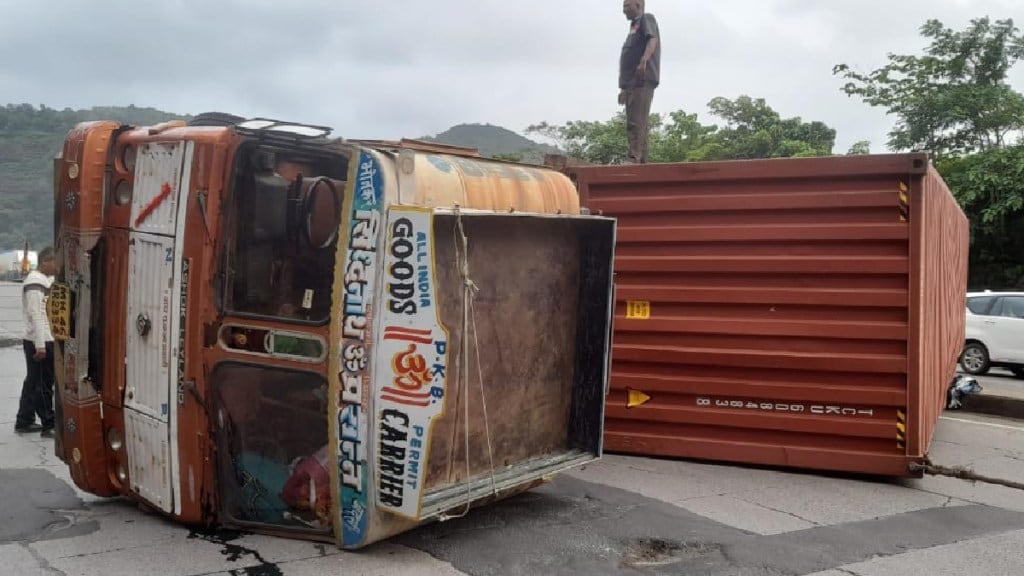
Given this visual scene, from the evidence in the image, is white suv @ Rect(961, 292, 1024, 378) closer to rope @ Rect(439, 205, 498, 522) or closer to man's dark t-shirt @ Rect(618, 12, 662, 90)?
man's dark t-shirt @ Rect(618, 12, 662, 90)

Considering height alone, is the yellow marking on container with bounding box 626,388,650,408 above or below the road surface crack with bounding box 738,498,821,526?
above

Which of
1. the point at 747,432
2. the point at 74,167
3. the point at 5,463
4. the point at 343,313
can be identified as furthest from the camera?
the point at 747,432

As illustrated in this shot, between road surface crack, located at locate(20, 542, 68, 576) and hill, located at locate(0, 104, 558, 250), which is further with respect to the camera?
hill, located at locate(0, 104, 558, 250)

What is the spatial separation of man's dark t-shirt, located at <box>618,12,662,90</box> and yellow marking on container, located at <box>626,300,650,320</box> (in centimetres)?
255

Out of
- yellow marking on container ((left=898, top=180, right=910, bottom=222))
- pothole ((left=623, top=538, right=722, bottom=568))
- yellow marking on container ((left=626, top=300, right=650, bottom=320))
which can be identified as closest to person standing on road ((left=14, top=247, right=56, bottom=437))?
yellow marking on container ((left=626, top=300, right=650, bottom=320))

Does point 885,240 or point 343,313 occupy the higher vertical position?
point 885,240

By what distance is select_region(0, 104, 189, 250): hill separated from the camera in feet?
215

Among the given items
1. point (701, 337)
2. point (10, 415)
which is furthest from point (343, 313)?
point (10, 415)

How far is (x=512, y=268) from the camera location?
5.41 m

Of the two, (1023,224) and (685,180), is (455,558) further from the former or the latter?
(1023,224)

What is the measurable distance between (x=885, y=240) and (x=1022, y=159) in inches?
664

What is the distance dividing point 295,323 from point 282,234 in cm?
51

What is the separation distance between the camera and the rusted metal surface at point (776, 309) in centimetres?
680

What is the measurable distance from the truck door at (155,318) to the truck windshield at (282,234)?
0.30m
